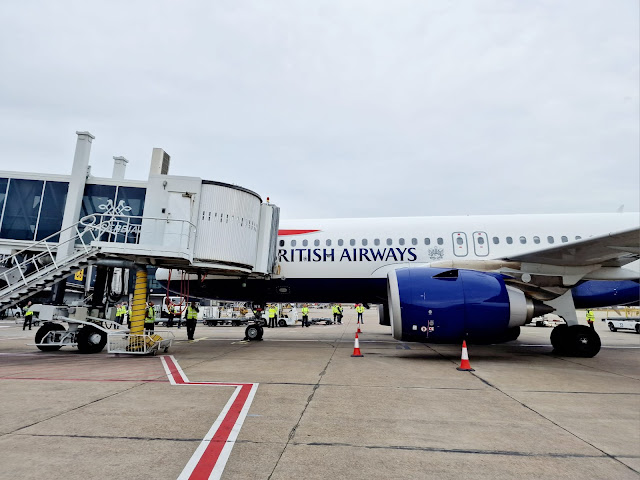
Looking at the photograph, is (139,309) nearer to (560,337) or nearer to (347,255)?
(347,255)

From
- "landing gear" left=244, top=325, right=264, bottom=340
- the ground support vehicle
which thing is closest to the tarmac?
"landing gear" left=244, top=325, right=264, bottom=340

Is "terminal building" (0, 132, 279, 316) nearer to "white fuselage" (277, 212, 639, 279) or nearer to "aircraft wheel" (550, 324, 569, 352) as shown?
"white fuselage" (277, 212, 639, 279)

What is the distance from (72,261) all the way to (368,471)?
9.69 metres

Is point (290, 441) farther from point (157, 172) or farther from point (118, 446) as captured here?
point (157, 172)

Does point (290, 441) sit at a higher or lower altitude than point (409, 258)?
lower

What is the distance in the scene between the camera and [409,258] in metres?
13.0

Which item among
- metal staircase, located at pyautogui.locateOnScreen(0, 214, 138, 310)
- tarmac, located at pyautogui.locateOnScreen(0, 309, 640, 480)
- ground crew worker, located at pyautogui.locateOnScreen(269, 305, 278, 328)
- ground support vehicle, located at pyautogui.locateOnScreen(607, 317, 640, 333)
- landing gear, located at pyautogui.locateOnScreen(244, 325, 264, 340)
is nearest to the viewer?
tarmac, located at pyautogui.locateOnScreen(0, 309, 640, 480)

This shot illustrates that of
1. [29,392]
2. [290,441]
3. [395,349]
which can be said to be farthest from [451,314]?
[29,392]

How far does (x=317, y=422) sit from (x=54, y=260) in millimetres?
8964

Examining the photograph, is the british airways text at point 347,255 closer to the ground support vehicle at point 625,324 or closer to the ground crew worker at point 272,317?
the ground crew worker at point 272,317

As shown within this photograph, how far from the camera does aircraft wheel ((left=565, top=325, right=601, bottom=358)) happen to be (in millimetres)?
10211

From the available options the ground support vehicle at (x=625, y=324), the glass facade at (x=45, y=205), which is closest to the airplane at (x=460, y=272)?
the glass facade at (x=45, y=205)

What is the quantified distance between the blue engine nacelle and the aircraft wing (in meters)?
1.13

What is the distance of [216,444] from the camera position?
361 centimetres
